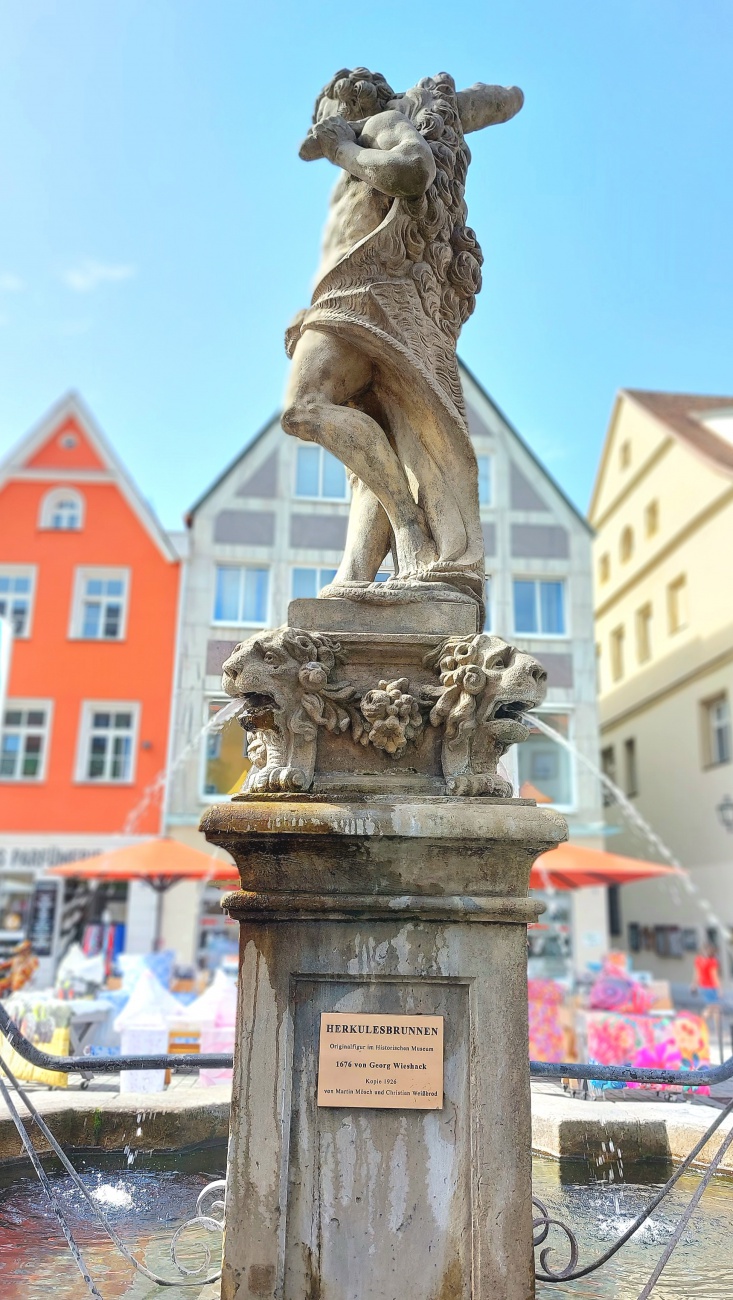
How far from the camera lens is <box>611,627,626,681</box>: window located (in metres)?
28.5

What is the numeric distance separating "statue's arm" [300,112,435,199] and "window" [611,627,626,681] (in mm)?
25606

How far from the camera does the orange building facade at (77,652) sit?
817 inches

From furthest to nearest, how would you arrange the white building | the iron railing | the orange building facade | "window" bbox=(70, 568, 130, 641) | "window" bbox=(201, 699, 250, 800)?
"window" bbox=(70, 568, 130, 641), the orange building facade, the white building, "window" bbox=(201, 699, 250, 800), the iron railing

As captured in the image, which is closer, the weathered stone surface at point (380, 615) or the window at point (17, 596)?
the weathered stone surface at point (380, 615)

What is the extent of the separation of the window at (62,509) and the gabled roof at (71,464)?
32cm

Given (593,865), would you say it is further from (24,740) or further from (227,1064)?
(24,740)

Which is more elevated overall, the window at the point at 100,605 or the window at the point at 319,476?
the window at the point at 100,605

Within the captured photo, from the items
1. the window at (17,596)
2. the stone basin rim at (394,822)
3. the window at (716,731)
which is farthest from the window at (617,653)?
the stone basin rim at (394,822)

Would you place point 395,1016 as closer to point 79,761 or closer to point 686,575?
point 79,761

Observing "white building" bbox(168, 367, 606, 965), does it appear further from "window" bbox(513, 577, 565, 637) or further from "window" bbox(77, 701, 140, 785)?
"window" bbox(77, 701, 140, 785)

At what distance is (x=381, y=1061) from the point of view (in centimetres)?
268

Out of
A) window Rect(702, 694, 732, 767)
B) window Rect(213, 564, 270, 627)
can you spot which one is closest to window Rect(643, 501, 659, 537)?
window Rect(702, 694, 732, 767)

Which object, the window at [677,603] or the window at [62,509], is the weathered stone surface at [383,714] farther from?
the window at [677,603]

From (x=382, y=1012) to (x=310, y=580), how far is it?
4772mm
